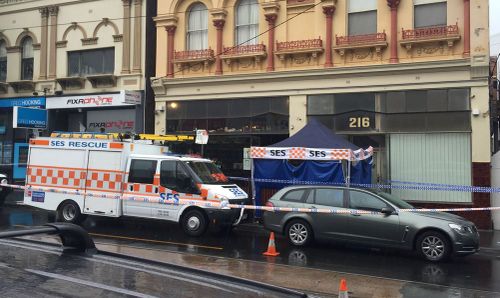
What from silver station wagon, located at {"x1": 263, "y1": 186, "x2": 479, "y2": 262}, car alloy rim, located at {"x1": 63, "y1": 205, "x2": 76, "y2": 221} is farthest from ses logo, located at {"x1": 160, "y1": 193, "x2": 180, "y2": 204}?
car alloy rim, located at {"x1": 63, "y1": 205, "x2": 76, "y2": 221}

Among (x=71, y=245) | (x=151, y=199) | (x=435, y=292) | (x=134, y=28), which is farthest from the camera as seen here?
(x=134, y=28)

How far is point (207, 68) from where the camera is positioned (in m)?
19.9

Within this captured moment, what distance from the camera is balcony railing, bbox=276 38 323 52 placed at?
58.1ft

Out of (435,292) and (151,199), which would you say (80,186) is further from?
(435,292)

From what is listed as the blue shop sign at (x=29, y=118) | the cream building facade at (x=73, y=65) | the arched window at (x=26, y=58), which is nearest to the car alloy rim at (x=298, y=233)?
the cream building facade at (x=73, y=65)

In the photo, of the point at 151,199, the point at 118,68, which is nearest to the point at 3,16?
the point at 118,68

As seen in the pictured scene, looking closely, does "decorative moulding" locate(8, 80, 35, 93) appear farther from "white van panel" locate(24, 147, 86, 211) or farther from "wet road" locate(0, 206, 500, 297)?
"wet road" locate(0, 206, 500, 297)

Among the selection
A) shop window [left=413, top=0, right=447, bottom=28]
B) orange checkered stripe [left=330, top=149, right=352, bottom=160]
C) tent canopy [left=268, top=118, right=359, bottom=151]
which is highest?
shop window [left=413, top=0, right=447, bottom=28]

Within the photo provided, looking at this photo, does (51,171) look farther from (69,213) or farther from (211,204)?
(211,204)

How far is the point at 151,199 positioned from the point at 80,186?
7.75 feet

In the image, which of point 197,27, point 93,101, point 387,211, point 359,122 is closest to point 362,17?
point 359,122

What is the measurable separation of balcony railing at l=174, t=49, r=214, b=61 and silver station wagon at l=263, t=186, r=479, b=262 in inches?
362

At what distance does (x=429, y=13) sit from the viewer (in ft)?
53.4

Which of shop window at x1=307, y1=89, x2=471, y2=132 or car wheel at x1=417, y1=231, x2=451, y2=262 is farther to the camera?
shop window at x1=307, y1=89, x2=471, y2=132
